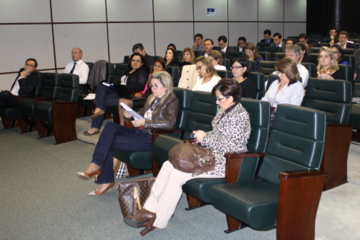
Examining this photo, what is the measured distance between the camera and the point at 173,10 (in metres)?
11.3

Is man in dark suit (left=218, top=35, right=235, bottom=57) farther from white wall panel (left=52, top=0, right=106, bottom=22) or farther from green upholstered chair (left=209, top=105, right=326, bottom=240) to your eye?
green upholstered chair (left=209, top=105, right=326, bottom=240)

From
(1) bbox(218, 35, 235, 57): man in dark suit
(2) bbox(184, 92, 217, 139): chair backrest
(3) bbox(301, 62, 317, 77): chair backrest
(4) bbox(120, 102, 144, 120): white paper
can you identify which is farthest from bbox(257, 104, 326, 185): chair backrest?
(1) bbox(218, 35, 235, 57): man in dark suit

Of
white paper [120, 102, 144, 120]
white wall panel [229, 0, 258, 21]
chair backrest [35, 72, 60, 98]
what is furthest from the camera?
white wall panel [229, 0, 258, 21]

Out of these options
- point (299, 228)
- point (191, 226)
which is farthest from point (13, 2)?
point (299, 228)

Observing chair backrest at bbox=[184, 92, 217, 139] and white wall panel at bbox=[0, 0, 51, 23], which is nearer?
chair backrest at bbox=[184, 92, 217, 139]

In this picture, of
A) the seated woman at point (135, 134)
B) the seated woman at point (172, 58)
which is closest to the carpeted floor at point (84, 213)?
the seated woman at point (135, 134)

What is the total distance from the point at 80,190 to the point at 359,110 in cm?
295

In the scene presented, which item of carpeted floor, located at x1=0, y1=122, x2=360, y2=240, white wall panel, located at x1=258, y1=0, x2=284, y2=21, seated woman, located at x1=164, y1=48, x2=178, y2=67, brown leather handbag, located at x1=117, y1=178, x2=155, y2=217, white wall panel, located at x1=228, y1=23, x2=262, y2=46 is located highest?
white wall panel, located at x1=258, y1=0, x2=284, y2=21

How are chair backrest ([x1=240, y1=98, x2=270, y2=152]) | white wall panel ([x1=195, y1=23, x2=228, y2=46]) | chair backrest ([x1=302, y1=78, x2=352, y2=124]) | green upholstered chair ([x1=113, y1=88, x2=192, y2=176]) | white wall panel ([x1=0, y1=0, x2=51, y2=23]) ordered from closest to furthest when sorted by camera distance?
chair backrest ([x1=240, y1=98, x2=270, y2=152]) → chair backrest ([x1=302, y1=78, x2=352, y2=124]) → green upholstered chair ([x1=113, y1=88, x2=192, y2=176]) → white wall panel ([x1=0, y1=0, x2=51, y2=23]) → white wall panel ([x1=195, y1=23, x2=228, y2=46])

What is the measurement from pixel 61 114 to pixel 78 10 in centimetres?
426

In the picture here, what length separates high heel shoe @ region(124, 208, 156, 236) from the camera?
3.10 m

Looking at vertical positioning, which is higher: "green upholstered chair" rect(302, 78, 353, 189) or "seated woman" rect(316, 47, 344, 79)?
"seated woman" rect(316, 47, 344, 79)

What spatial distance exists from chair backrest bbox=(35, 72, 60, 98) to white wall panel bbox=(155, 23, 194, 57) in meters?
4.77

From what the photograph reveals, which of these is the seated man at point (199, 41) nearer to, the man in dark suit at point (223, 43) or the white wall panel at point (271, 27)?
the man in dark suit at point (223, 43)
